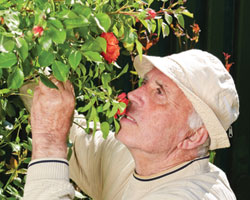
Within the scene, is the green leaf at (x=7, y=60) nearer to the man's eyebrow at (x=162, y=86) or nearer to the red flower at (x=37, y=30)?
the red flower at (x=37, y=30)

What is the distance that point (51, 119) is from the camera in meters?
1.53

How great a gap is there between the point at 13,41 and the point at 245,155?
238cm

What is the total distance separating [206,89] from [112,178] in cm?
54

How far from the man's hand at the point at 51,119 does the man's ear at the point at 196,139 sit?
448 mm

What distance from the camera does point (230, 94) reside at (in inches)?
70.1

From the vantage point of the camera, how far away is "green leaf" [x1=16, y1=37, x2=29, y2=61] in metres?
1.09

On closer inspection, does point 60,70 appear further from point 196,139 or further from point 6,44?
point 196,139

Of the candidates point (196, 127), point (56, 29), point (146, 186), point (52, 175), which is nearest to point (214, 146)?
point (196, 127)

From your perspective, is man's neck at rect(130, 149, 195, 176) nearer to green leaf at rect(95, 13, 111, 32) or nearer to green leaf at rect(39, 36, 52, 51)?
green leaf at rect(95, 13, 111, 32)

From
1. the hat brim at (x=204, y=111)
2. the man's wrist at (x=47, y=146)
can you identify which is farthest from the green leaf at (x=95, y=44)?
the hat brim at (x=204, y=111)

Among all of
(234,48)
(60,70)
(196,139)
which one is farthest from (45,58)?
(234,48)

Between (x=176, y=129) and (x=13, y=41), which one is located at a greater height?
(x=13, y=41)

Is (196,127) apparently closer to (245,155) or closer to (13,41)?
(13,41)

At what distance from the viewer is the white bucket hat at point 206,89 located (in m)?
1.74
